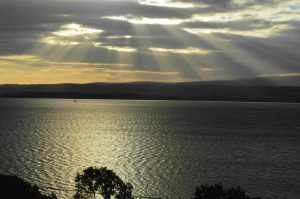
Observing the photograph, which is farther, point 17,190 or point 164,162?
point 164,162

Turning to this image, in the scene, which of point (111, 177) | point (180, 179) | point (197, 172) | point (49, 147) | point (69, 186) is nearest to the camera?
point (111, 177)

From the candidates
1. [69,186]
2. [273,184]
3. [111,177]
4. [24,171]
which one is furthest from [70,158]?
[111,177]

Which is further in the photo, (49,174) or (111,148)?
(111,148)

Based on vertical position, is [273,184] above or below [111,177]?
below

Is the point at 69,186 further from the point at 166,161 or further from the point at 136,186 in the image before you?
→ the point at 166,161

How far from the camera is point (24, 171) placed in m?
78.1

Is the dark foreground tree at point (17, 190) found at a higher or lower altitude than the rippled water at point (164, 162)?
higher

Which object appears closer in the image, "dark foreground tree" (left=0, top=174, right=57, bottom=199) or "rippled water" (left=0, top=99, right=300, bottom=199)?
"dark foreground tree" (left=0, top=174, right=57, bottom=199)

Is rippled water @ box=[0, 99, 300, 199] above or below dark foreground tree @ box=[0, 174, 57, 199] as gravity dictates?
below

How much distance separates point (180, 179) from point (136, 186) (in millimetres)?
9438

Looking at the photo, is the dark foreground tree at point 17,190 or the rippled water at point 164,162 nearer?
the dark foreground tree at point 17,190

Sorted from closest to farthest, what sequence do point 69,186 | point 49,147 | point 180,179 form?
point 69,186, point 180,179, point 49,147

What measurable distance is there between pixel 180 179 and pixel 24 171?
2959cm

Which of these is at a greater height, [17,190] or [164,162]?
[17,190]
